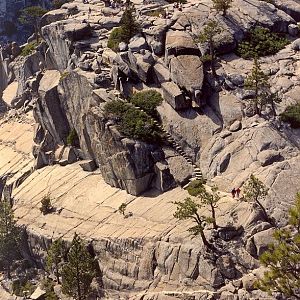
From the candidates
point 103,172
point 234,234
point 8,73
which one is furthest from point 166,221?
point 8,73

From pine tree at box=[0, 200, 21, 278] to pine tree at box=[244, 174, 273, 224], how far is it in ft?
97.6

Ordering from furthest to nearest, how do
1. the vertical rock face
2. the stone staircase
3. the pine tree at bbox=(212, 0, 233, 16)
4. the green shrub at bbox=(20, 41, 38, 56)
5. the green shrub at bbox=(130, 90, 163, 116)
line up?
the green shrub at bbox=(20, 41, 38, 56), the pine tree at bbox=(212, 0, 233, 16), the green shrub at bbox=(130, 90, 163, 116), the vertical rock face, the stone staircase

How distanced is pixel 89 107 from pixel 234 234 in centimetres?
2700

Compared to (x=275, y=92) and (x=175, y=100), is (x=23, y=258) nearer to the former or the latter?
(x=175, y=100)

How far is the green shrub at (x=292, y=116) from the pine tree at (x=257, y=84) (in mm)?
2787

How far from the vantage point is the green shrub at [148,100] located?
58.7m

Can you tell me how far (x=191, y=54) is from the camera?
6075 centimetres

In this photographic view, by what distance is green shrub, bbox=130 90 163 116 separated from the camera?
58.7 m

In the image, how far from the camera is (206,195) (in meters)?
44.6

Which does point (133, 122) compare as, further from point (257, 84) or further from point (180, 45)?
point (257, 84)

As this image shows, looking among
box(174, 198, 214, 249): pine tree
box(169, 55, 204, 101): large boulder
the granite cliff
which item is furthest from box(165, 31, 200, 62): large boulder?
box(174, 198, 214, 249): pine tree

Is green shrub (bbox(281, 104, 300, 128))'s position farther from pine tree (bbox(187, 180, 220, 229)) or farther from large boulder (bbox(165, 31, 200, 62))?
large boulder (bbox(165, 31, 200, 62))

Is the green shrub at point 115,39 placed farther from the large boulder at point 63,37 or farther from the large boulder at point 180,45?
the large boulder at point 180,45

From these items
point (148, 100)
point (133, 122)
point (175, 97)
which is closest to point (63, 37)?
point (148, 100)
